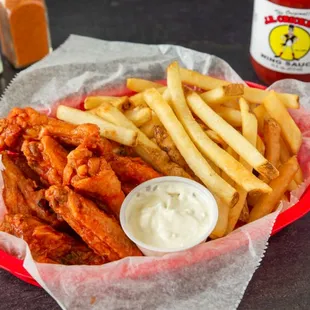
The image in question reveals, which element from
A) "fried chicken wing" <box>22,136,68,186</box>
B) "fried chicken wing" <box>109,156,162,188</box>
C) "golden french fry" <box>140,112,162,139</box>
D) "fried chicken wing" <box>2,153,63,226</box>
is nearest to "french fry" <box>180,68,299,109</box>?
"golden french fry" <box>140,112,162,139</box>

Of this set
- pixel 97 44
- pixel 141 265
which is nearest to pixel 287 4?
pixel 97 44

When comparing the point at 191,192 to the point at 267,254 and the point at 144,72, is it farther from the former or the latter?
the point at 144,72

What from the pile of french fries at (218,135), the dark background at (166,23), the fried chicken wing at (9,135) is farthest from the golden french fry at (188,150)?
the dark background at (166,23)

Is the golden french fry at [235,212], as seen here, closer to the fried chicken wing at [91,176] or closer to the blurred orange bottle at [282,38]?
the fried chicken wing at [91,176]

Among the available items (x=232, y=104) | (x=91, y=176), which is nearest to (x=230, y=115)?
(x=232, y=104)

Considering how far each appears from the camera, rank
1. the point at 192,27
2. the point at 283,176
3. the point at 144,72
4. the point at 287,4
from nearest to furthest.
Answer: the point at 283,176 → the point at 287,4 → the point at 144,72 → the point at 192,27

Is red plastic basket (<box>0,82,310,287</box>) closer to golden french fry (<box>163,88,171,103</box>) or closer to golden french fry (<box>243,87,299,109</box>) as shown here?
golden french fry (<box>243,87,299,109</box>)

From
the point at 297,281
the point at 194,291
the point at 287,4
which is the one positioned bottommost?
the point at 297,281
